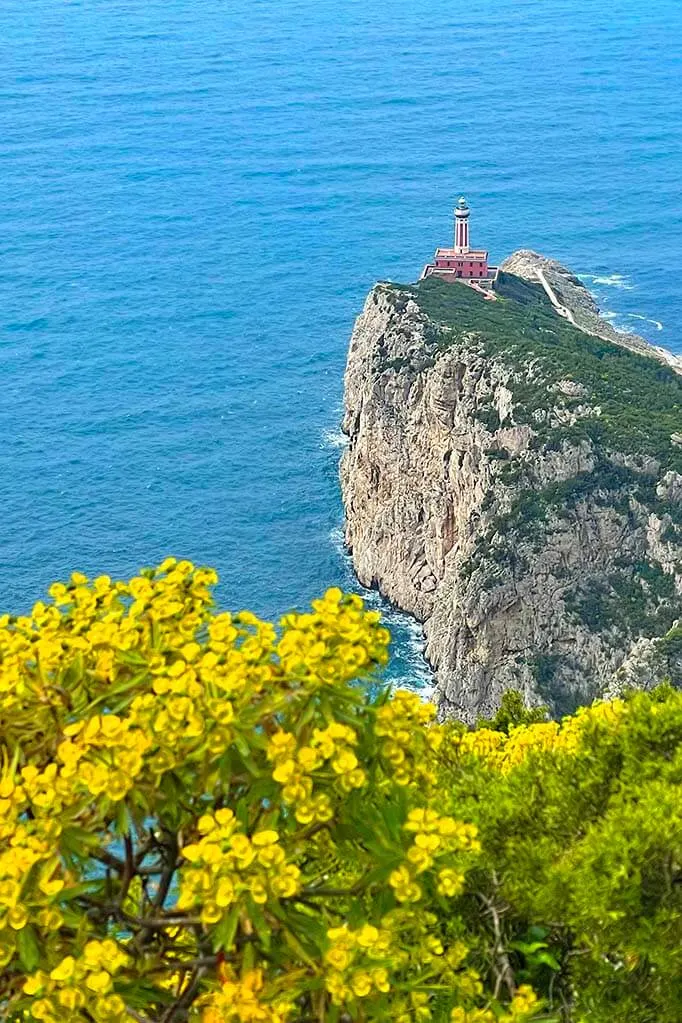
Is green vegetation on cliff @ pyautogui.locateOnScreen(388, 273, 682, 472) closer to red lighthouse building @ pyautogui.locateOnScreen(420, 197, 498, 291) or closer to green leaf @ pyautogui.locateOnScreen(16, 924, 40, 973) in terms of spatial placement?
red lighthouse building @ pyautogui.locateOnScreen(420, 197, 498, 291)

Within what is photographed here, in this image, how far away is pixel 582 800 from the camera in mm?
10797

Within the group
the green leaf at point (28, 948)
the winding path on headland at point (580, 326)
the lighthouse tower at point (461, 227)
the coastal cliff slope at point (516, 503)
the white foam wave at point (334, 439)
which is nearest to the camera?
the green leaf at point (28, 948)

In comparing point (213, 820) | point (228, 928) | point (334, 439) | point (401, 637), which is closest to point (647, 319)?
point (334, 439)

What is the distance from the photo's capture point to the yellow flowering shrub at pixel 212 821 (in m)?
6.40

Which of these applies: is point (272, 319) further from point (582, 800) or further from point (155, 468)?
point (582, 800)

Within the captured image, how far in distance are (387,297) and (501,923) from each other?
79.3 meters

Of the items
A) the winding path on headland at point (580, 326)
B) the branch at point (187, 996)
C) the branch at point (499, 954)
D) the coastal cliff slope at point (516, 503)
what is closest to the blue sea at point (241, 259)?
the coastal cliff slope at point (516, 503)

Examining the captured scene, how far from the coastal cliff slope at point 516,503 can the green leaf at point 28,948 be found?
50786 mm

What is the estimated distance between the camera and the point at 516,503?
223ft

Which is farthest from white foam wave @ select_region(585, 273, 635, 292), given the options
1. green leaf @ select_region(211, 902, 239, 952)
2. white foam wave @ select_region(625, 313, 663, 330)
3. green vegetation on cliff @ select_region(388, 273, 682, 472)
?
green leaf @ select_region(211, 902, 239, 952)

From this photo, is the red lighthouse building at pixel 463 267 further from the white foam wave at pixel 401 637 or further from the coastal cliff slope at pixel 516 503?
the white foam wave at pixel 401 637

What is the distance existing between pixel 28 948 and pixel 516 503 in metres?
62.8

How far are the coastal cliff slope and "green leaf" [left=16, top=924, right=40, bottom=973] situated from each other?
5079 centimetres

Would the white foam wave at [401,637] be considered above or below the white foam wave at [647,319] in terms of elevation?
below
